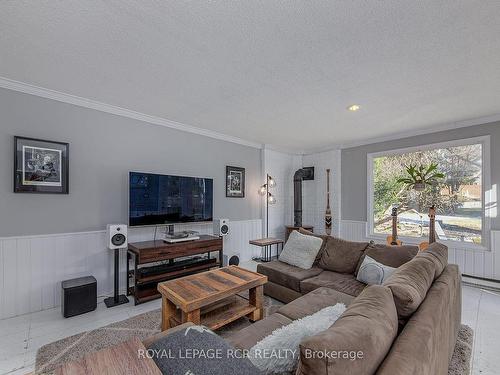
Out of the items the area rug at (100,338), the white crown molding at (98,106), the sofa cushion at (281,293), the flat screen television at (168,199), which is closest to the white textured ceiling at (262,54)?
the white crown molding at (98,106)

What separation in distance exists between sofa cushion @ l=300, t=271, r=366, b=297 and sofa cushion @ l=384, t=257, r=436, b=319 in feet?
2.56

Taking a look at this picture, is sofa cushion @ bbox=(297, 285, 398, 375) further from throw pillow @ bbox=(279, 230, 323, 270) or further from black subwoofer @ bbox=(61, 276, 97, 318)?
black subwoofer @ bbox=(61, 276, 97, 318)

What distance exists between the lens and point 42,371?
168 centimetres

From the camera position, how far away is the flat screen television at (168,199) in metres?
3.05

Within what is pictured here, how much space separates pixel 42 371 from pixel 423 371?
2336 mm

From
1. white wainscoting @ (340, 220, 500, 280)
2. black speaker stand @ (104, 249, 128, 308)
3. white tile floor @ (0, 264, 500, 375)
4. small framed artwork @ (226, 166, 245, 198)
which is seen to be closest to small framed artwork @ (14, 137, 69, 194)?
black speaker stand @ (104, 249, 128, 308)

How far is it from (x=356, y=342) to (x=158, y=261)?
2.73m

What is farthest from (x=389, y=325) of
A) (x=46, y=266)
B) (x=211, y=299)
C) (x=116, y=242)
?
(x=46, y=266)

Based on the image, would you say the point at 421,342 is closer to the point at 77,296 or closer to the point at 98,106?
the point at 77,296

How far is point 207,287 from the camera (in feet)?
6.82

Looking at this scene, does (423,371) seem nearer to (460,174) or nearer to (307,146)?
(460,174)

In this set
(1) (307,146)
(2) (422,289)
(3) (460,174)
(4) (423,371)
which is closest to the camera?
(4) (423,371)

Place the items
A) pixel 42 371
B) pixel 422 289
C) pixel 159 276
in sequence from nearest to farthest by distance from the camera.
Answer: pixel 422 289
pixel 42 371
pixel 159 276

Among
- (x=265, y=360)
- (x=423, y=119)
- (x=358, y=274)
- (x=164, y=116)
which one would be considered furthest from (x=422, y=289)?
(x=164, y=116)
